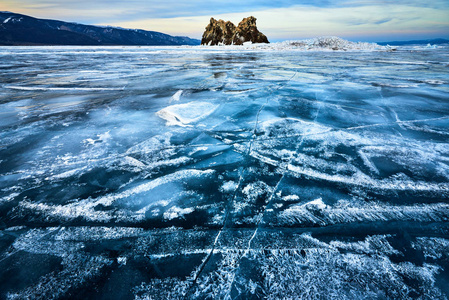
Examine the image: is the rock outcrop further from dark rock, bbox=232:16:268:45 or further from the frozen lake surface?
the frozen lake surface

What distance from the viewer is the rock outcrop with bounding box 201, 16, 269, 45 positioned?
74312 mm

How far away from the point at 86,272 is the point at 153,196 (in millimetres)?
562

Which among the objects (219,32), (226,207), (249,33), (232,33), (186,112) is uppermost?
(219,32)

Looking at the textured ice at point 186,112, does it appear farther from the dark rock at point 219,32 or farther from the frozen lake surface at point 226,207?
the dark rock at point 219,32

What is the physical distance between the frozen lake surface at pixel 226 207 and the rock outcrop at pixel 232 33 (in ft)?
261

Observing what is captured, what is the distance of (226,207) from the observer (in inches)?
52.0

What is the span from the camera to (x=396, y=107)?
336cm

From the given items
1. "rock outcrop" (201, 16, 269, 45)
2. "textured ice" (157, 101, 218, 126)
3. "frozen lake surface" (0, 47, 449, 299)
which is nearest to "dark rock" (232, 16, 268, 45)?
"rock outcrop" (201, 16, 269, 45)

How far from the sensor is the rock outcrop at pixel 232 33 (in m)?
74.3

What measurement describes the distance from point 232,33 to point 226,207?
90.3 m

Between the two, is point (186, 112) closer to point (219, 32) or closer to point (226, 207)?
point (226, 207)

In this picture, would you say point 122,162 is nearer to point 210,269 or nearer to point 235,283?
point 210,269

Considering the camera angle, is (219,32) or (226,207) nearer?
(226,207)

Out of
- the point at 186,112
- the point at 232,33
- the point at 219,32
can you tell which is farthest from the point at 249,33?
the point at 186,112
